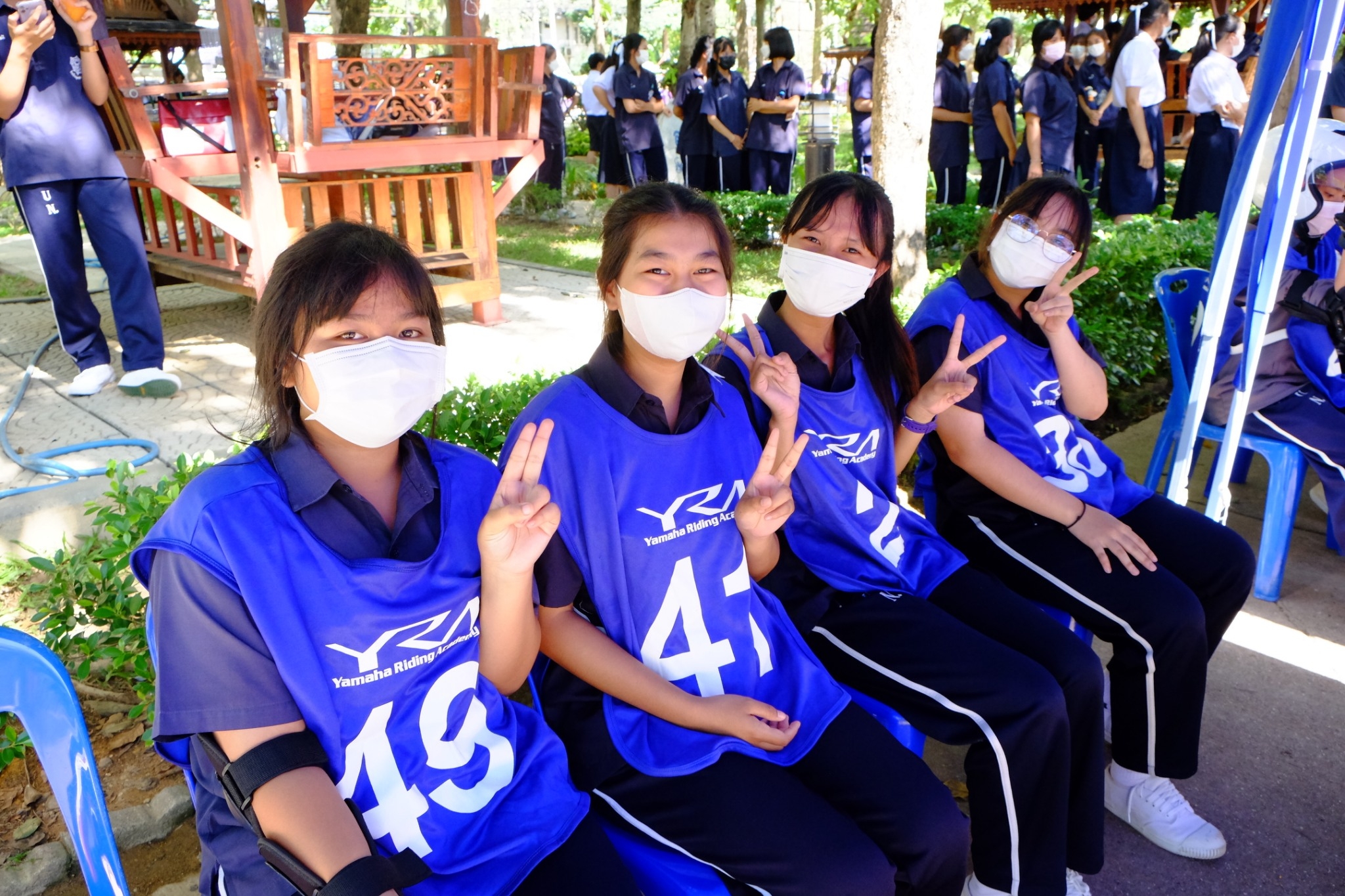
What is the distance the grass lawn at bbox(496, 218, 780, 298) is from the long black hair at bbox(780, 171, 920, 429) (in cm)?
474

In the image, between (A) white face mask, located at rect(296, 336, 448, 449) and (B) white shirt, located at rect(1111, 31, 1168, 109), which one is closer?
(A) white face mask, located at rect(296, 336, 448, 449)

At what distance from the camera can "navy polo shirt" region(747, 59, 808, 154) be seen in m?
10.3

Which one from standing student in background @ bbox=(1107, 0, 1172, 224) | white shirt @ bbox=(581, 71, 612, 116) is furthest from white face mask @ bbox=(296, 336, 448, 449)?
white shirt @ bbox=(581, 71, 612, 116)

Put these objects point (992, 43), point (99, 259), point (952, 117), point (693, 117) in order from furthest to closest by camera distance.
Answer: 1. point (693, 117)
2. point (952, 117)
3. point (992, 43)
4. point (99, 259)

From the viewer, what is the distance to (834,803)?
1825 millimetres

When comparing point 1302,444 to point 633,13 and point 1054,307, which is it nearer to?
point 1054,307

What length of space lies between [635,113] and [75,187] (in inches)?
289

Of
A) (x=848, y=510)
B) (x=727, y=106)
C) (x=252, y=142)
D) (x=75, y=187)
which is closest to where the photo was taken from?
(x=848, y=510)

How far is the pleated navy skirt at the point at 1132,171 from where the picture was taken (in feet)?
27.1

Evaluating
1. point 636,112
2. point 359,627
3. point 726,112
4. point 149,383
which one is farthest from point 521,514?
point 636,112

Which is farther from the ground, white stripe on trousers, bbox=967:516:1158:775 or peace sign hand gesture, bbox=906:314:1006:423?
peace sign hand gesture, bbox=906:314:1006:423

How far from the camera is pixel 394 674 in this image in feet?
4.96

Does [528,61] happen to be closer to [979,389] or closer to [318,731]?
[979,389]

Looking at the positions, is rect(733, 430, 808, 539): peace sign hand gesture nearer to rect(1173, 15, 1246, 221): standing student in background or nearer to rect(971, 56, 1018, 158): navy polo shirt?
rect(1173, 15, 1246, 221): standing student in background
